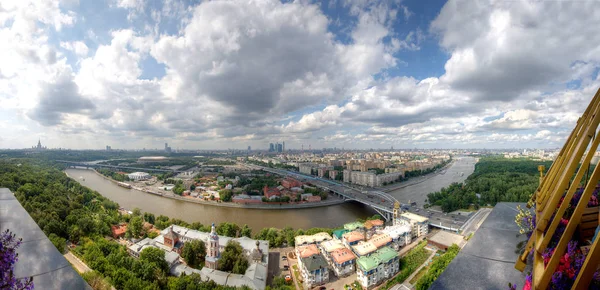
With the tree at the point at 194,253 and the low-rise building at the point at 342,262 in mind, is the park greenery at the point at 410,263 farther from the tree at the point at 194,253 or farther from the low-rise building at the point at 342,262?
the tree at the point at 194,253

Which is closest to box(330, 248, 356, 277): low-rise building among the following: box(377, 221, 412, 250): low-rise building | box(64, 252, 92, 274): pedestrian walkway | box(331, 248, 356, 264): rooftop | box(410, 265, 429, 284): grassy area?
box(331, 248, 356, 264): rooftop

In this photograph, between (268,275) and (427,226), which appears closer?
(268,275)

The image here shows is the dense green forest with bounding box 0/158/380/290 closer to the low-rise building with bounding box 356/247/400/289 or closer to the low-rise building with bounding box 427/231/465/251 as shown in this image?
the low-rise building with bounding box 356/247/400/289

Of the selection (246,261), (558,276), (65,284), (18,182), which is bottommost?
(246,261)

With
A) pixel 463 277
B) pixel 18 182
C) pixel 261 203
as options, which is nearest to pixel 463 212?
pixel 261 203

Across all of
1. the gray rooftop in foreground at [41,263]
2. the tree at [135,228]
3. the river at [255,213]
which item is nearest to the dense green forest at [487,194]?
the river at [255,213]

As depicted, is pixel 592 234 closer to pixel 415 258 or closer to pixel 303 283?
pixel 303 283
